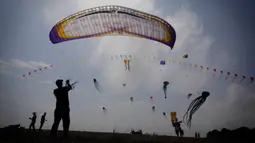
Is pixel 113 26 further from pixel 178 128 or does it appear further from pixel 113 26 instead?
pixel 178 128

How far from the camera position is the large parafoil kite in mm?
13328

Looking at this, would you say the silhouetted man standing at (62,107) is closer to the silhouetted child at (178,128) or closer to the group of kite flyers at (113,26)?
the group of kite flyers at (113,26)

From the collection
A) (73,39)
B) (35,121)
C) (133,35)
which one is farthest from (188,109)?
(35,121)

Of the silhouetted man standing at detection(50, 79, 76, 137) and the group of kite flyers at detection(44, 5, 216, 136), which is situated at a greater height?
the group of kite flyers at detection(44, 5, 216, 136)

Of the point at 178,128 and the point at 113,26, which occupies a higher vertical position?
the point at 113,26

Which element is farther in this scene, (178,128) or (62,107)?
(178,128)

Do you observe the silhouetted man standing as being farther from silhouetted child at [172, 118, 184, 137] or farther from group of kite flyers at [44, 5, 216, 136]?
silhouetted child at [172, 118, 184, 137]

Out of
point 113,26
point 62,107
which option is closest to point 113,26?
point 113,26

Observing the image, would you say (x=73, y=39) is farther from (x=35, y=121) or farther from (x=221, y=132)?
(x=221, y=132)

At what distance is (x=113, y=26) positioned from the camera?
14.4 metres

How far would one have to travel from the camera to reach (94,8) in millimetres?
13070

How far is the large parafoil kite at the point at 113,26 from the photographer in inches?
525

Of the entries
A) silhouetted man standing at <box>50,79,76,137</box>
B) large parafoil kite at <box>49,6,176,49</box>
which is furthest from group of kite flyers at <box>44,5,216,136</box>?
silhouetted man standing at <box>50,79,76,137</box>

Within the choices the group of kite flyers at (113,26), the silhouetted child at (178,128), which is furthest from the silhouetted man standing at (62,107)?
the silhouetted child at (178,128)
